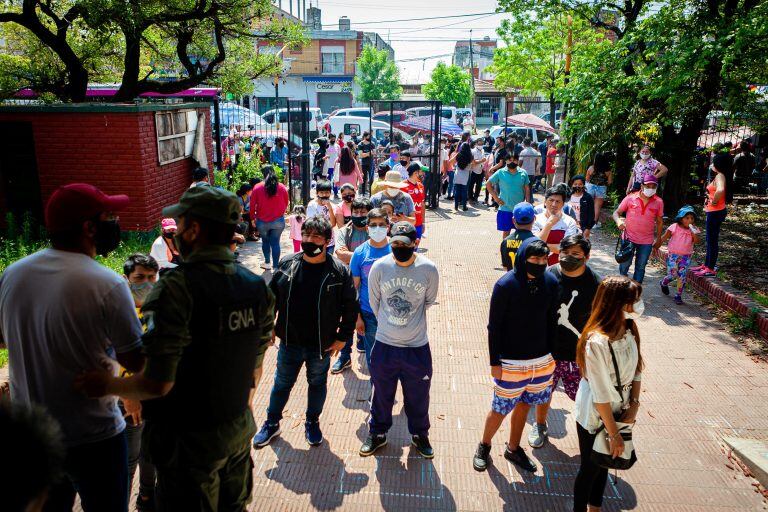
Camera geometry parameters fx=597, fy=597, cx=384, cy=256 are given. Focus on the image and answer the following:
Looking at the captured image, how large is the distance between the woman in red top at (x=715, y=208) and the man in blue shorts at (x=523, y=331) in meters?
5.68

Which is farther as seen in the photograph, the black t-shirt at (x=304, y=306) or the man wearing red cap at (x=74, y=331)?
the black t-shirt at (x=304, y=306)

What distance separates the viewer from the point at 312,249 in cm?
447

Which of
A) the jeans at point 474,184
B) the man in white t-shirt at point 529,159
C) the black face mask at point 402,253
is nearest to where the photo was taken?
the black face mask at point 402,253

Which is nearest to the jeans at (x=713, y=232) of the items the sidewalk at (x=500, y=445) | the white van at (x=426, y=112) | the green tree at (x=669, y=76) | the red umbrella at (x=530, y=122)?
the sidewalk at (x=500, y=445)

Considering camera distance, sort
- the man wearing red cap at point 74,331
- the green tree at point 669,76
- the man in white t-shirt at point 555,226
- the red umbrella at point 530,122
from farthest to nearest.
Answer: the red umbrella at point 530,122, the green tree at point 669,76, the man in white t-shirt at point 555,226, the man wearing red cap at point 74,331

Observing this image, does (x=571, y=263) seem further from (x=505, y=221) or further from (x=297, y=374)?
(x=505, y=221)

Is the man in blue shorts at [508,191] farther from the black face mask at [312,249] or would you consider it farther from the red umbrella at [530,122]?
the red umbrella at [530,122]

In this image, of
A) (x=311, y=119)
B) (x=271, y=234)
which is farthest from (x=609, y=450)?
(x=311, y=119)

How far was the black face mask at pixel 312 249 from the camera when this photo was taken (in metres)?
4.44

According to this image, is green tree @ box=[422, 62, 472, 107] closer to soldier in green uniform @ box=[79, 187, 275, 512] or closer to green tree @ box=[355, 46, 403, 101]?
green tree @ box=[355, 46, 403, 101]

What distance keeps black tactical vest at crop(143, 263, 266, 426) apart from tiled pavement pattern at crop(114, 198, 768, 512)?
1778 millimetres

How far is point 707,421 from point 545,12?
11.9 m

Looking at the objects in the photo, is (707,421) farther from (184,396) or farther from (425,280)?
(184,396)

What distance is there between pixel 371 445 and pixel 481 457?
85 centimetres
